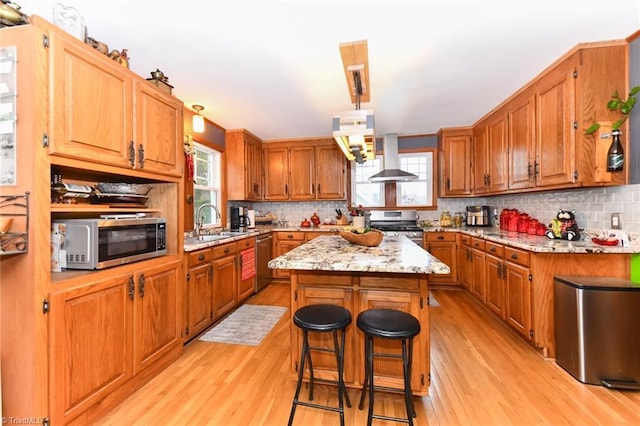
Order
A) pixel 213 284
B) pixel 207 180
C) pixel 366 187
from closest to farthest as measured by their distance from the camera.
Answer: pixel 213 284 → pixel 207 180 → pixel 366 187

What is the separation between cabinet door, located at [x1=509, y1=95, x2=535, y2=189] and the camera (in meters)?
2.87

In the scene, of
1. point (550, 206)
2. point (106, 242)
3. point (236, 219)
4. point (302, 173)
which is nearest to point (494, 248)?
point (550, 206)

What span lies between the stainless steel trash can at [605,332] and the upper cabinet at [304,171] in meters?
3.38

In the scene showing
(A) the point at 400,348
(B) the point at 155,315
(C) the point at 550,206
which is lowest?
(A) the point at 400,348

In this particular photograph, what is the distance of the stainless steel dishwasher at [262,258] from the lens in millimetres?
4035

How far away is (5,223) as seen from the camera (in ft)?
4.25

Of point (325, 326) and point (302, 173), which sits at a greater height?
point (302, 173)

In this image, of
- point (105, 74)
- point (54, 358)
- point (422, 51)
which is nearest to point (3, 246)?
point (54, 358)

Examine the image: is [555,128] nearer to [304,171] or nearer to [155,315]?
[304,171]

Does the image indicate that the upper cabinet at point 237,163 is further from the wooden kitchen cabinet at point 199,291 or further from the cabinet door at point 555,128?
the cabinet door at point 555,128

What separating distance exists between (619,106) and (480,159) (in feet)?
6.48

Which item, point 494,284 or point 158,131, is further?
point 494,284

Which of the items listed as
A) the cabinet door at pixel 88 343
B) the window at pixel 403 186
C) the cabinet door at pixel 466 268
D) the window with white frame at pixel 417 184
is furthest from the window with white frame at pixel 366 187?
the cabinet door at pixel 88 343

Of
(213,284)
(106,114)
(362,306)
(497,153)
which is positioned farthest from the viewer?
(497,153)
